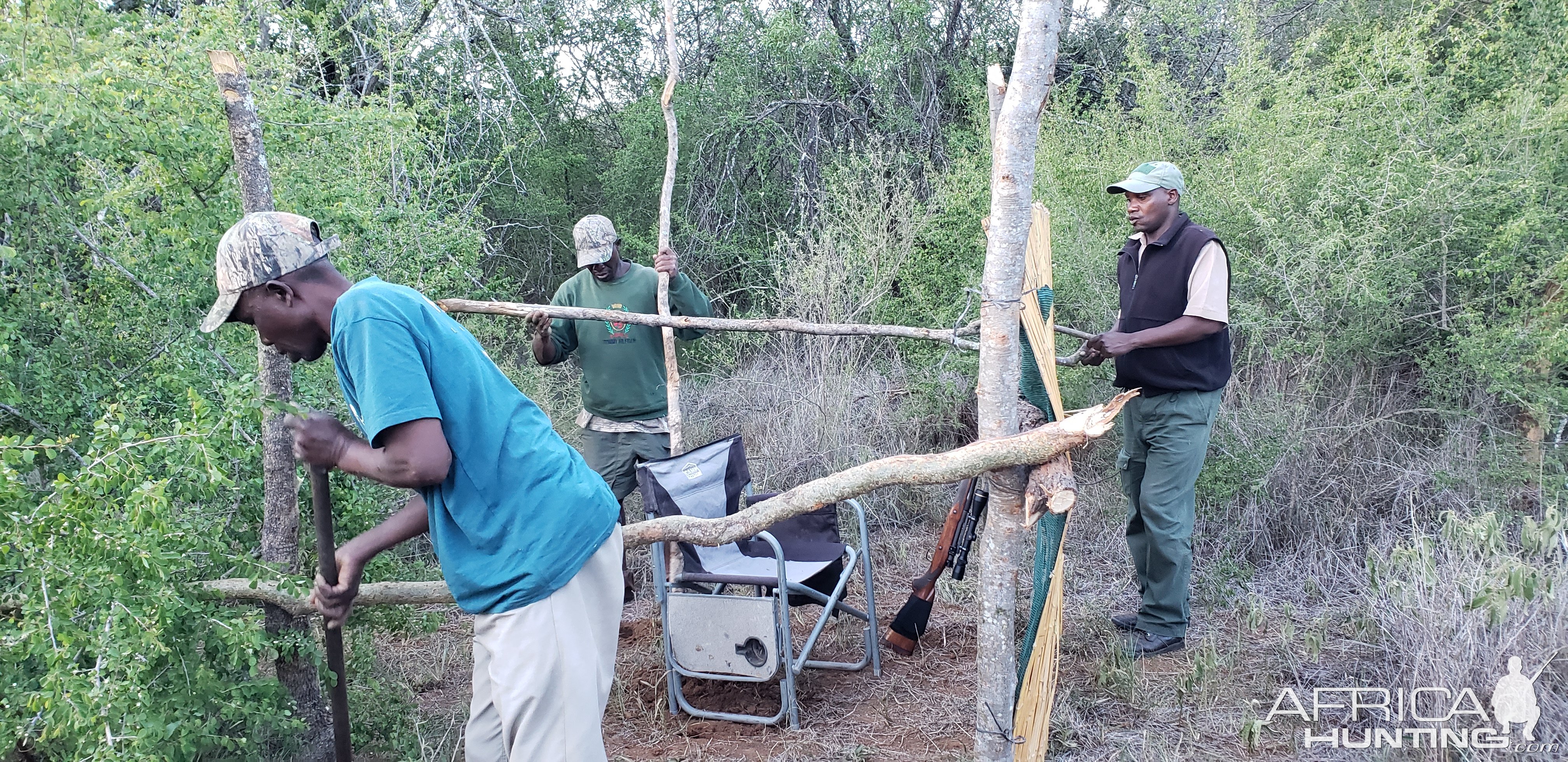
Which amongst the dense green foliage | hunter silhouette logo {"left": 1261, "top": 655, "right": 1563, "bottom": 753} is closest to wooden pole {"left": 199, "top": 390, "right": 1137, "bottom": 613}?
the dense green foliage

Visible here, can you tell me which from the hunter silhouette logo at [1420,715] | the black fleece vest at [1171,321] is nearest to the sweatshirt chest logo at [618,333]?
the black fleece vest at [1171,321]

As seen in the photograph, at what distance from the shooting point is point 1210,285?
370 centimetres

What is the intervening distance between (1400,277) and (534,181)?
7897 mm

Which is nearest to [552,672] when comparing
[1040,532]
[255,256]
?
[255,256]

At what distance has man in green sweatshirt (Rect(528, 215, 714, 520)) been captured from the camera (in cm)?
470

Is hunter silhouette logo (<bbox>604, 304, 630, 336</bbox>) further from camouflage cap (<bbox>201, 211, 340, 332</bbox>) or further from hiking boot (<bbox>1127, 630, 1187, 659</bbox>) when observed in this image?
hiking boot (<bbox>1127, 630, 1187, 659</bbox>)

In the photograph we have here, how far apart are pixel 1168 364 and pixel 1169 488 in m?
0.53

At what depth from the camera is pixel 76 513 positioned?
2057mm

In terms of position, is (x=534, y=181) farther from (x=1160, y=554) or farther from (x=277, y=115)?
(x=1160, y=554)

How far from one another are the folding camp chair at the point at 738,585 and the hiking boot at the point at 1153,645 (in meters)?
1.10

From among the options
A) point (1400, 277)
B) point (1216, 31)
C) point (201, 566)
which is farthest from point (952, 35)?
point (201, 566)

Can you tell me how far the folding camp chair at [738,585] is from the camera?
3545 millimetres

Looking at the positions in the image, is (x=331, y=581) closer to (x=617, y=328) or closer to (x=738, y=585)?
(x=738, y=585)

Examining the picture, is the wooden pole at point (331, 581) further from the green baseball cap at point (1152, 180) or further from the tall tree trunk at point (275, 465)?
the green baseball cap at point (1152, 180)
